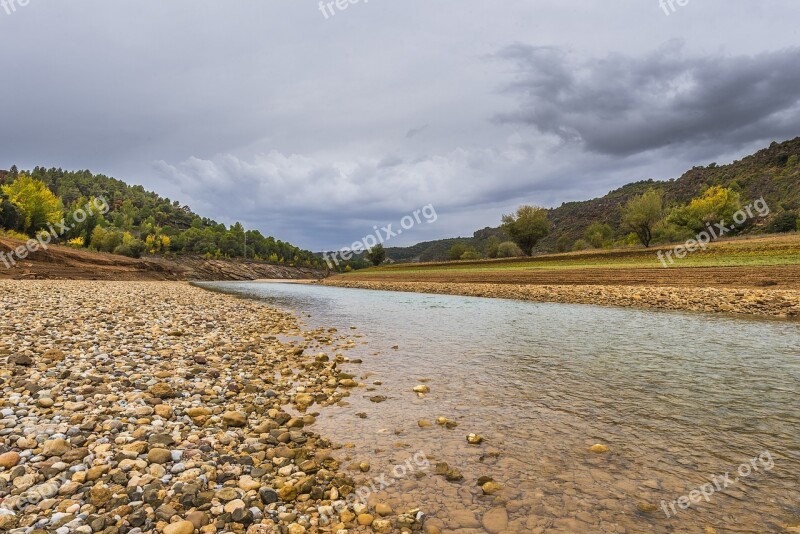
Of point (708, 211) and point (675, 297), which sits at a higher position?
point (708, 211)

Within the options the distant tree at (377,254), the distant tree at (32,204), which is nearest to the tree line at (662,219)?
the distant tree at (377,254)

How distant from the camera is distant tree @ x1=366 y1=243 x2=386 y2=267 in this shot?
148m

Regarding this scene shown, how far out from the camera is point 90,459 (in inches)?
201

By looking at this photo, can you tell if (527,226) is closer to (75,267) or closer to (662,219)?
(662,219)

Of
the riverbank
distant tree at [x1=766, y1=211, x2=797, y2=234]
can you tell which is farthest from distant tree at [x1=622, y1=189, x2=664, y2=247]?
the riverbank

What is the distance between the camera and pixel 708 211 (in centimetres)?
7794

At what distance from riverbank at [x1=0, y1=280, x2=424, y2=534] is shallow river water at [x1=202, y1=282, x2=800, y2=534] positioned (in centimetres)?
90

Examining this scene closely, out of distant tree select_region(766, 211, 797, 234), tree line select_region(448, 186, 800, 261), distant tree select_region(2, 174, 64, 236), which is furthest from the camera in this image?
distant tree select_region(766, 211, 797, 234)

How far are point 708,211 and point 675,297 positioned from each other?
226ft

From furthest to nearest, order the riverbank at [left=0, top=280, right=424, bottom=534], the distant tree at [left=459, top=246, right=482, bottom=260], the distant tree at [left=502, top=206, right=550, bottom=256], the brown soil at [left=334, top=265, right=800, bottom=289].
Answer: the distant tree at [left=459, top=246, right=482, bottom=260] < the distant tree at [left=502, top=206, right=550, bottom=256] < the brown soil at [left=334, top=265, right=800, bottom=289] < the riverbank at [left=0, top=280, right=424, bottom=534]

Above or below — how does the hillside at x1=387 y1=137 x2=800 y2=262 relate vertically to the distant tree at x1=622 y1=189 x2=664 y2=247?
above

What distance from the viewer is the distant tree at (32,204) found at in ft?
231

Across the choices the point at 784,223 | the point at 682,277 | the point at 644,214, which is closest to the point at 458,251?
the point at 644,214

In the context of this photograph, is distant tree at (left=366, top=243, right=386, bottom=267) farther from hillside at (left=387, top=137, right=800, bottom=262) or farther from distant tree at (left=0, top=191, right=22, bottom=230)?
distant tree at (left=0, top=191, right=22, bottom=230)
